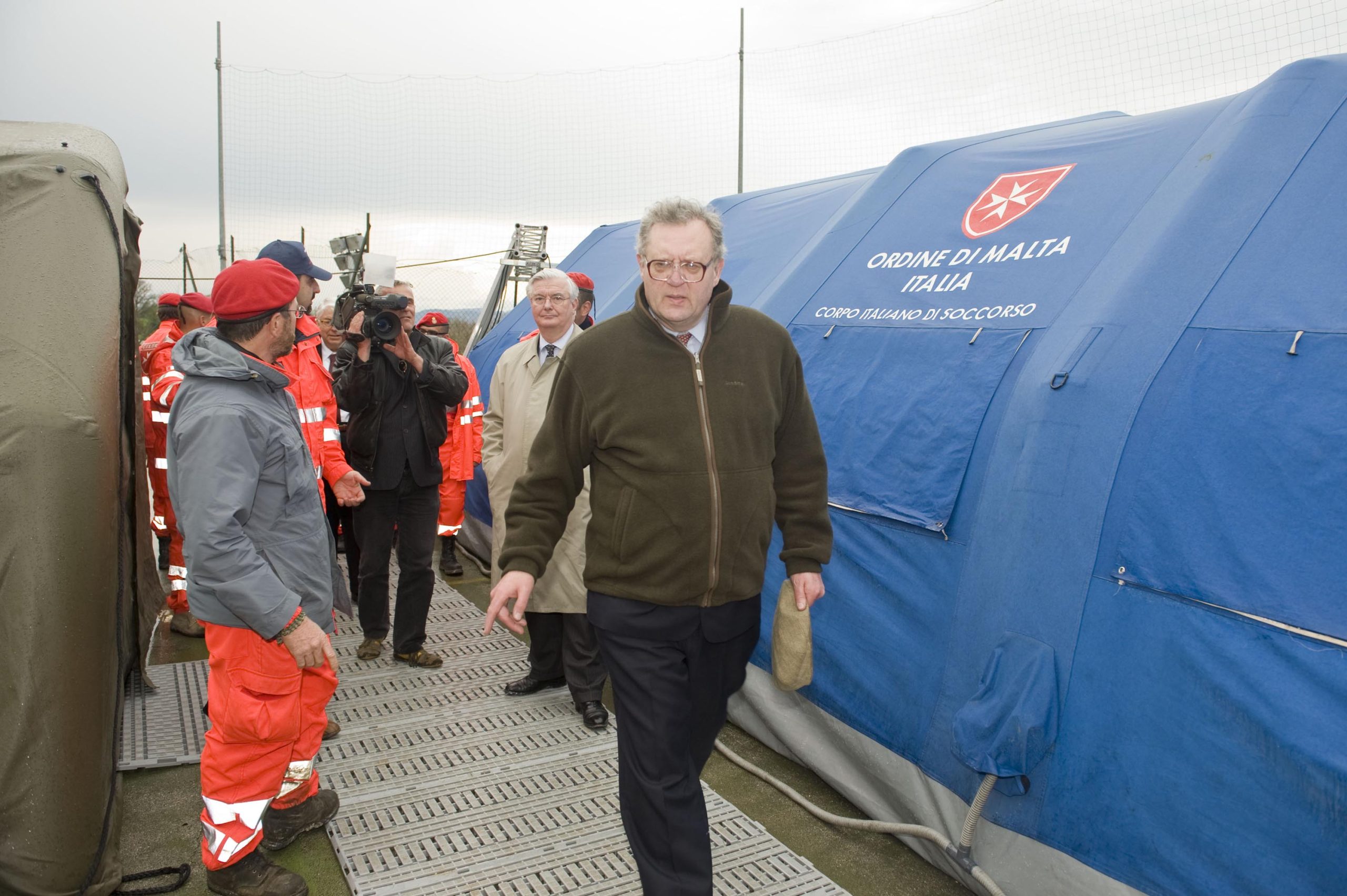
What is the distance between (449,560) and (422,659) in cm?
195

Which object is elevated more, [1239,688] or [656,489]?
[656,489]

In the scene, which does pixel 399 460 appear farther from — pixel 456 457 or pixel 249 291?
pixel 249 291

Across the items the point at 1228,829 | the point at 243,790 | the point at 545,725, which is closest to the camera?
the point at 1228,829

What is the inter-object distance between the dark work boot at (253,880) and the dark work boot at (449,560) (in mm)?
3750

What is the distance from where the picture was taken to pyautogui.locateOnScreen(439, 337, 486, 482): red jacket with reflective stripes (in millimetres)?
6238

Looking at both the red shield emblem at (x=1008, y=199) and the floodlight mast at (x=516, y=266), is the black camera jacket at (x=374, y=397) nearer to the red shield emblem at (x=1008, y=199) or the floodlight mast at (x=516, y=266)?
the red shield emblem at (x=1008, y=199)

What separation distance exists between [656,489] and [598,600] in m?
0.35

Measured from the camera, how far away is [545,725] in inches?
164

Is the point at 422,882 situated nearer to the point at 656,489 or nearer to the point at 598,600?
the point at 598,600

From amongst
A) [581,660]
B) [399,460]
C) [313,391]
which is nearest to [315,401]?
[313,391]

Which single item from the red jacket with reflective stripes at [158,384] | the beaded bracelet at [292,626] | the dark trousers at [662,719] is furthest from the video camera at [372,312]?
the dark trousers at [662,719]

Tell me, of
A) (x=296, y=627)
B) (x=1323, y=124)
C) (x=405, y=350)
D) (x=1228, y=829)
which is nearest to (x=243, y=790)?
(x=296, y=627)

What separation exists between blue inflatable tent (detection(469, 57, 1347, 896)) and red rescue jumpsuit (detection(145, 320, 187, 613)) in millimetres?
3147

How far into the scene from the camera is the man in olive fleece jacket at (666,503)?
236 cm
